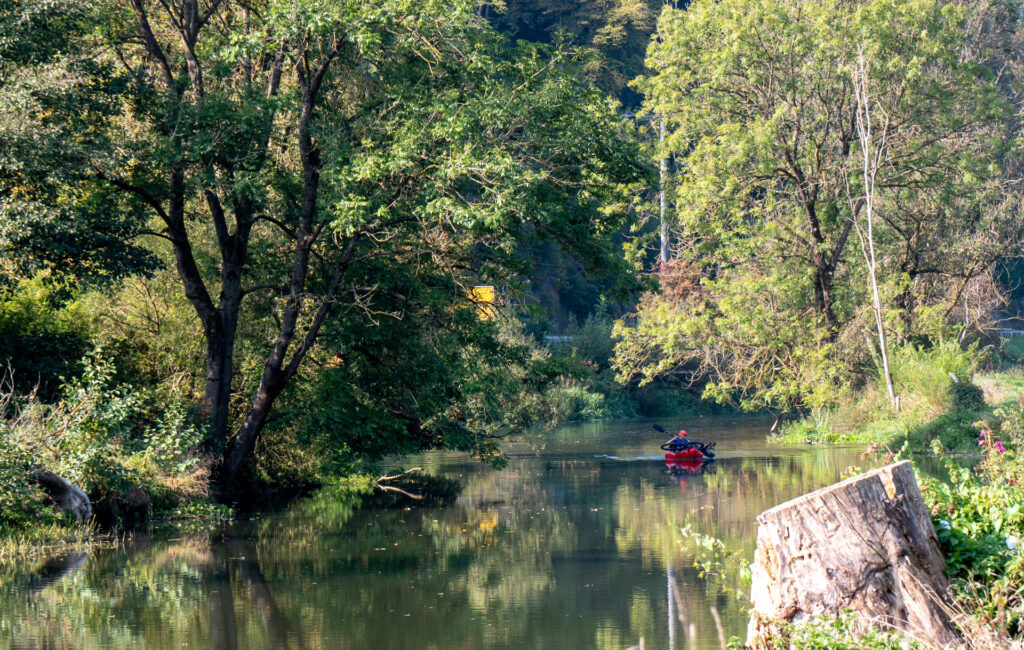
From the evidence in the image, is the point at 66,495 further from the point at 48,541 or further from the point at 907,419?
the point at 907,419

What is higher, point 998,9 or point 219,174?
point 998,9

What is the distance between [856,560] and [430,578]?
6.84m

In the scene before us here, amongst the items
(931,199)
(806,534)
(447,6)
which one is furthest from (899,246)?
(806,534)

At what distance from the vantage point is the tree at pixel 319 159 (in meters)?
Result: 16.5

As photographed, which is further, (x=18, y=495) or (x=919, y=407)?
(x=919, y=407)

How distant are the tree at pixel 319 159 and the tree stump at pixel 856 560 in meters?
8.95

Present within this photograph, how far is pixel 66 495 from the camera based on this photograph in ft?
52.3

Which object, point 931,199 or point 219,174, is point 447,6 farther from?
point 931,199

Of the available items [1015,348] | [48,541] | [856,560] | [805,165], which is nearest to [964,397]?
[805,165]

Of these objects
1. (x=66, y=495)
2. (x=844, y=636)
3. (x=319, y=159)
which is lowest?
(x=844, y=636)

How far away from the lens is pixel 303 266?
1862 cm

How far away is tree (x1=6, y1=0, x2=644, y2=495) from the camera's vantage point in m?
16.5

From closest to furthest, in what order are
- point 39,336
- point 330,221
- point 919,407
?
point 330,221 < point 39,336 < point 919,407

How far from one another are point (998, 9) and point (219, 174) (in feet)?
111
